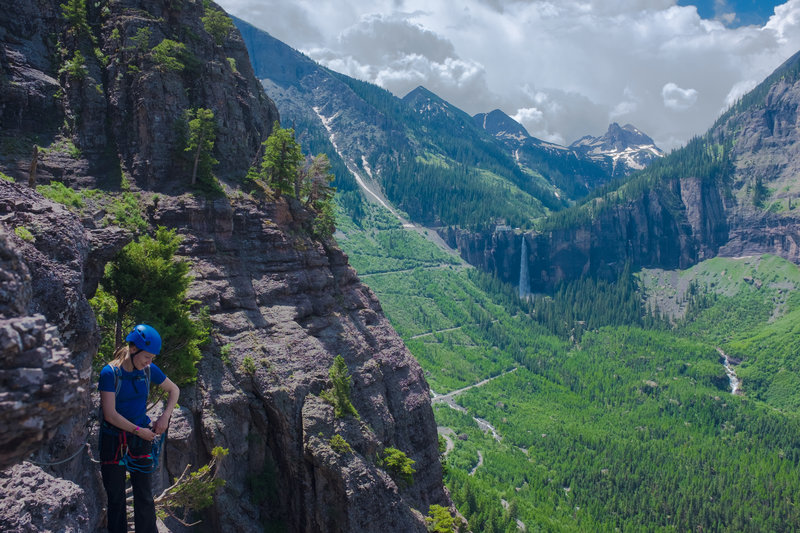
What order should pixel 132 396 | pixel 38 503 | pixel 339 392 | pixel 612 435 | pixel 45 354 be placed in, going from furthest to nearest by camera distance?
pixel 612 435
pixel 339 392
pixel 132 396
pixel 38 503
pixel 45 354

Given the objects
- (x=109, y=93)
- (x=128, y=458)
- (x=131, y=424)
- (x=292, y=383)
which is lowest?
(x=292, y=383)

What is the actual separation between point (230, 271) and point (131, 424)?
30.5 m

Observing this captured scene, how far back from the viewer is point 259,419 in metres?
36.0

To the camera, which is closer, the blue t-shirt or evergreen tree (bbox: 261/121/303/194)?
the blue t-shirt

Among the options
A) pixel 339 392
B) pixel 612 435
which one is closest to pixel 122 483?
pixel 339 392

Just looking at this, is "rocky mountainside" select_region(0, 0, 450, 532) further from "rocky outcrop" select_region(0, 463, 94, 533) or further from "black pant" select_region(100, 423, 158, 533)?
"black pant" select_region(100, 423, 158, 533)

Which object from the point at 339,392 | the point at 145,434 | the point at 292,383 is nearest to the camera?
the point at 145,434

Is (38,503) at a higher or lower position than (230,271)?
lower

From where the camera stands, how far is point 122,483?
13969mm

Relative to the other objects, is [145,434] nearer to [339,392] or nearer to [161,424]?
[161,424]

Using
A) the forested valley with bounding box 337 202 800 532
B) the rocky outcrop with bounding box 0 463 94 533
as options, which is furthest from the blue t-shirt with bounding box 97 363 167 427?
the forested valley with bounding box 337 202 800 532

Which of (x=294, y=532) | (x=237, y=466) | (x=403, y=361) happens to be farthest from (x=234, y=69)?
(x=294, y=532)

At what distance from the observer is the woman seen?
12.8m

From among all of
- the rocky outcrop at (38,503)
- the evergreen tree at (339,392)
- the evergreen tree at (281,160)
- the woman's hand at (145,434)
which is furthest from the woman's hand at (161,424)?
the evergreen tree at (281,160)
